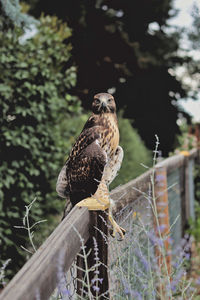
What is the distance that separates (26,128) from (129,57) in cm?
1045

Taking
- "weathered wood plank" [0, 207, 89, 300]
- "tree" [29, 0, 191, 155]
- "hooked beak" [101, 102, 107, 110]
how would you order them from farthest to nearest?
1. "tree" [29, 0, 191, 155]
2. "hooked beak" [101, 102, 107, 110]
3. "weathered wood plank" [0, 207, 89, 300]

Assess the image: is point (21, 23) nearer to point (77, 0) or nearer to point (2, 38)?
point (2, 38)

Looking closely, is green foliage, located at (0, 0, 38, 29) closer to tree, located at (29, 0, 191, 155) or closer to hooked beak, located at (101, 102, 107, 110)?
hooked beak, located at (101, 102, 107, 110)

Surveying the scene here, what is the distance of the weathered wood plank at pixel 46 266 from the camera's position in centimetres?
104

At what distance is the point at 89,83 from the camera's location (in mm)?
14000

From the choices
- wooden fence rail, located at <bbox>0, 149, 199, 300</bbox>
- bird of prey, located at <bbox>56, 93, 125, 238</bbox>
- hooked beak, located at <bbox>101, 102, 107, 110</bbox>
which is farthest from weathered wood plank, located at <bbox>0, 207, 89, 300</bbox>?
hooked beak, located at <bbox>101, 102, 107, 110</bbox>

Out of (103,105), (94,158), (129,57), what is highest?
(129,57)

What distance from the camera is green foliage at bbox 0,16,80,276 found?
192 inches

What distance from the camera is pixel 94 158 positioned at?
2.74m

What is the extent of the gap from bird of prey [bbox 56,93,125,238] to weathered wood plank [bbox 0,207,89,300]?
105cm

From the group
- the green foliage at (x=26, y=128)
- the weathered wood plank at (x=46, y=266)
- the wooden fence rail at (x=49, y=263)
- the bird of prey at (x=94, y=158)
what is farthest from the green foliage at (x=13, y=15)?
the weathered wood plank at (x=46, y=266)

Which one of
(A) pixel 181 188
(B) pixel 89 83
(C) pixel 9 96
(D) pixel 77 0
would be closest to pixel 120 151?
(C) pixel 9 96

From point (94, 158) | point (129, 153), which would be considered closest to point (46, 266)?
point (94, 158)

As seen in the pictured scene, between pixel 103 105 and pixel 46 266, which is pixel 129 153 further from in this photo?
pixel 46 266
